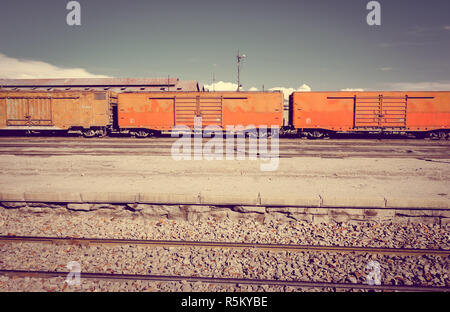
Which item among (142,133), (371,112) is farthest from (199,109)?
(371,112)

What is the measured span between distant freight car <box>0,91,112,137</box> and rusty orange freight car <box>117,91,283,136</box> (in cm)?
168

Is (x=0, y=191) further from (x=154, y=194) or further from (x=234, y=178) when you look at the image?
(x=234, y=178)

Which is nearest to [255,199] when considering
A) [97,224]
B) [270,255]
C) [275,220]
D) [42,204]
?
[275,220]

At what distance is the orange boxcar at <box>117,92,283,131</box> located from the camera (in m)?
20.3

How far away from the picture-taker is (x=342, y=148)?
1527 centimetres

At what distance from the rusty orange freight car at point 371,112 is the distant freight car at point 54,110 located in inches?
568

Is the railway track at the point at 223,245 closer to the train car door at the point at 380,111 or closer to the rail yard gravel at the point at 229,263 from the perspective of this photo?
the rail yard gravel at the point at 229,263

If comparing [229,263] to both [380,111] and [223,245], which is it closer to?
[223,245]

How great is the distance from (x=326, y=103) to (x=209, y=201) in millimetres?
16051

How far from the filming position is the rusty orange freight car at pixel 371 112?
19266mm

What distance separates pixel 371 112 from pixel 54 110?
23086mm

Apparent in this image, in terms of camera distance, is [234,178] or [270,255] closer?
[270,255]

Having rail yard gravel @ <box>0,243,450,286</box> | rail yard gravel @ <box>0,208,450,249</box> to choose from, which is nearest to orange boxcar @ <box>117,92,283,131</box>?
rail yard gravel @ <box>0,208,450,249</box>

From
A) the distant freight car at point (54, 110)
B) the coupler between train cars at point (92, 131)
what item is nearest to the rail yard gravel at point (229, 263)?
the coupler between train cars at point (92, 131)
